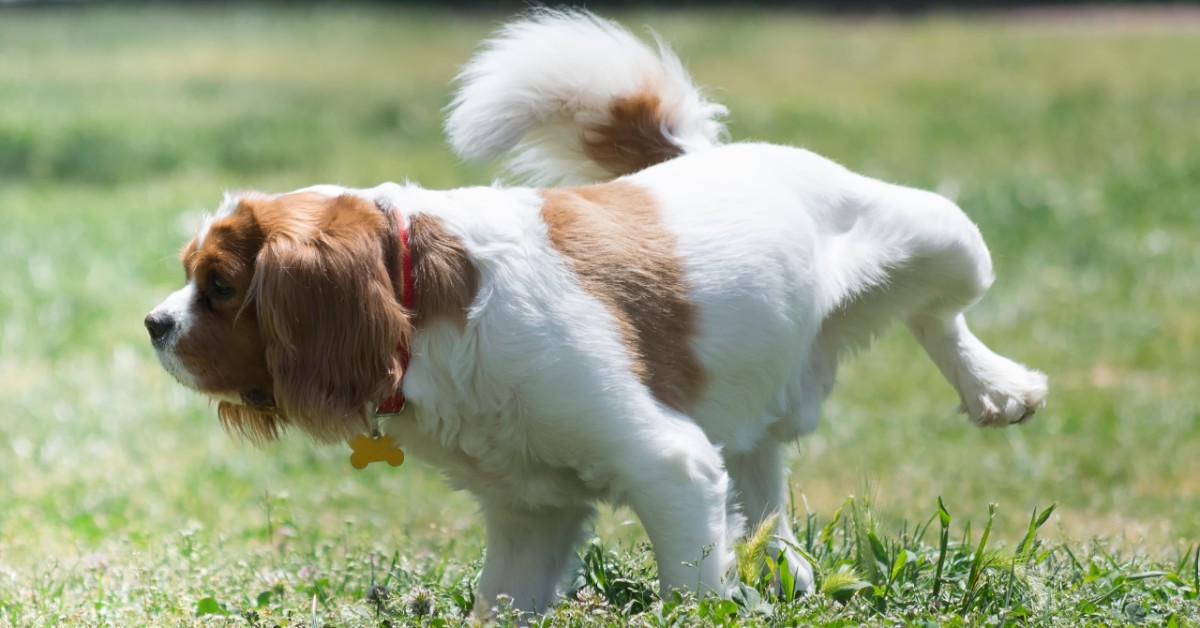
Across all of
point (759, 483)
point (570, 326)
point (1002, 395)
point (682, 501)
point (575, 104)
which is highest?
point (575, 104)

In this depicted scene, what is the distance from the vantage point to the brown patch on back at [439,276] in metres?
3.57

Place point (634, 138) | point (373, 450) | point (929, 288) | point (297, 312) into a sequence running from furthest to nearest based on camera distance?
point (634, 138)
point (929, 288)
point (373, 450)
point (297, 312)

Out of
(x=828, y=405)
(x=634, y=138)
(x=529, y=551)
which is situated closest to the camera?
(x=529, y=551)

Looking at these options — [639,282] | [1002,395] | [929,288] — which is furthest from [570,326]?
[1002,395]

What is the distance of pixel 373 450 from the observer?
371cm

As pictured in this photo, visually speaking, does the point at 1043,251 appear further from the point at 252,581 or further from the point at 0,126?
the point at 0,126

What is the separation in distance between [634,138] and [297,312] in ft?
5.30

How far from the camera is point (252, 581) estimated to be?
14.8ft

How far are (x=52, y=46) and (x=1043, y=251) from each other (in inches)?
611

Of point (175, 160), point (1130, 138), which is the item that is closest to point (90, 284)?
point (175, 160)

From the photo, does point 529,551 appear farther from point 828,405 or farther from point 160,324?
point 828,405

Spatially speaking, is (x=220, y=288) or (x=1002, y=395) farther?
(x=1002, y=395)

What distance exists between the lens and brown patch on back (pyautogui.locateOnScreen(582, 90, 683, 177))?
4.70 m

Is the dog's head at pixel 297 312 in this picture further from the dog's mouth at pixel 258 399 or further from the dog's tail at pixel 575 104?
the dog's tail at pixel 575 104
